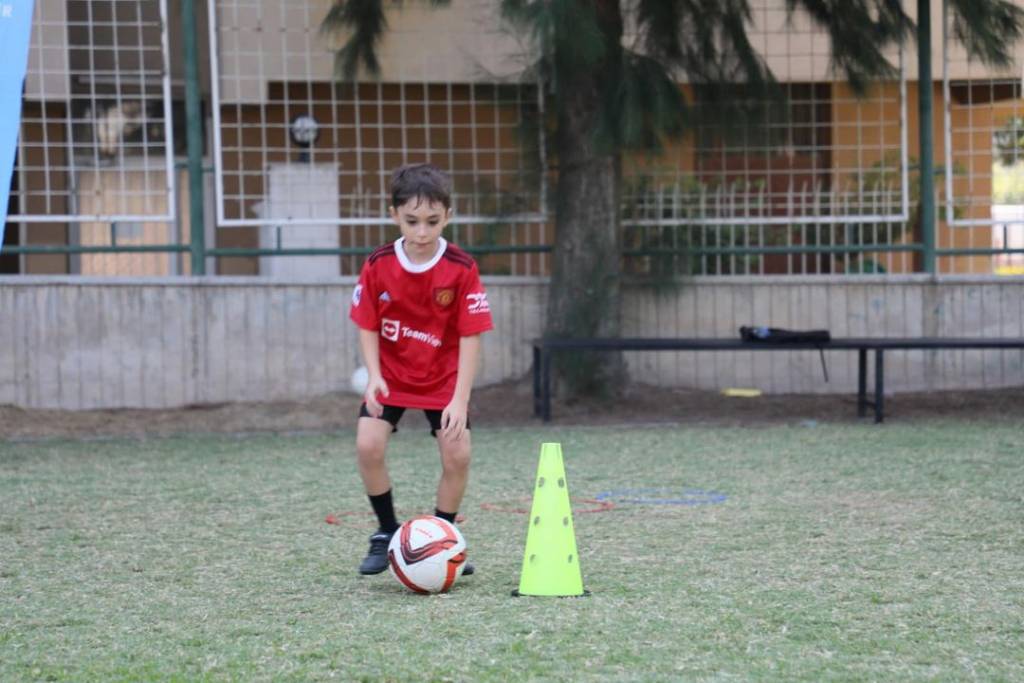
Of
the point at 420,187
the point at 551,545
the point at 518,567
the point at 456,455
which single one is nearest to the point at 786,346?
the point at 518,567

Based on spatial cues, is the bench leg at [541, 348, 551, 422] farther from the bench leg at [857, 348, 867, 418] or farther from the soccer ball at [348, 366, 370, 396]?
the bench leg at [857, 348, 867, 418]

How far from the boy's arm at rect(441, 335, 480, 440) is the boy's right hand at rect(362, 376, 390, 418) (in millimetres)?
237

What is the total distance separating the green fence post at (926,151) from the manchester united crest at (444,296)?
7.99m

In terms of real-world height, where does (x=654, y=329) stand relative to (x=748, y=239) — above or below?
below

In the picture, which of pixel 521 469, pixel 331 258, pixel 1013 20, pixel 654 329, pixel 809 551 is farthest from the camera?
pixel 331 258

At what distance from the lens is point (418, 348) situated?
17.9 feet

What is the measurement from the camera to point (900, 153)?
1259cm

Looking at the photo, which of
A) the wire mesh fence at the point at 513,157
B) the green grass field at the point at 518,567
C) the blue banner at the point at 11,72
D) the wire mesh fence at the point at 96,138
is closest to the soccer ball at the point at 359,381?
the wire mesh fence at the point at 513,157

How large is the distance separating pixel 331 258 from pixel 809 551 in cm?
855

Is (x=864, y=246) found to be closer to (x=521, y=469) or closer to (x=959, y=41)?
(x=959, y=41)

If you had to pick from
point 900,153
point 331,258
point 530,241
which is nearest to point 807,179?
point 900,153

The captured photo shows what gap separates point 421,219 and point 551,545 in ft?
4.12

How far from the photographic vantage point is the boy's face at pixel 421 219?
16.9 ft

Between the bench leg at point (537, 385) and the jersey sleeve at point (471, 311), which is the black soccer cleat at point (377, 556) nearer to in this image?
the jersey sleeve at point (471, 311)
